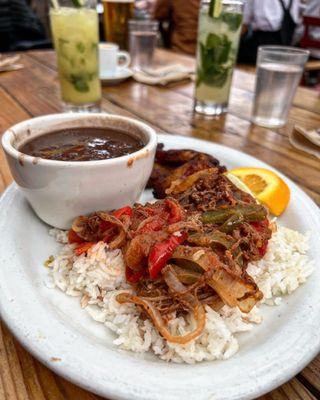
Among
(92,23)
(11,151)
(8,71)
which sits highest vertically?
(92,23)

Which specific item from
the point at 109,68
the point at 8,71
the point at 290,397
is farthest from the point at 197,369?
the point at 8,71

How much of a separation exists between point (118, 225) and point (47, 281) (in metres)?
0.26

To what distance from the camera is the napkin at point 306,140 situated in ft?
6.66

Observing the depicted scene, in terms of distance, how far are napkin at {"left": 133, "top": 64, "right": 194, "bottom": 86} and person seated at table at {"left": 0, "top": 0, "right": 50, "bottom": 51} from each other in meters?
2.71

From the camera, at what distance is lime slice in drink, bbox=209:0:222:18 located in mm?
2158

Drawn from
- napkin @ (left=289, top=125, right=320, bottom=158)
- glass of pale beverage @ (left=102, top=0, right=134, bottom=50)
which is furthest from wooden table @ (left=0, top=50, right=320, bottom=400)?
glass of pale beverage @ (left=102, top=0, right=134, bottom=50)

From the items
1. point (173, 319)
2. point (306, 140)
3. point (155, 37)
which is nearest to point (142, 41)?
point (155, 37)

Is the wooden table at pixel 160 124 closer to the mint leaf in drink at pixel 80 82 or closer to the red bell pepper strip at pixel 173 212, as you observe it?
the mint leaf in drink at pixel 80 82

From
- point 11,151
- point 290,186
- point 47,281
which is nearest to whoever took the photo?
point 47,281

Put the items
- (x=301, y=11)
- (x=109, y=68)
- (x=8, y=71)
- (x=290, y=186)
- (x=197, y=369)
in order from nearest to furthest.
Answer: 1. (x=197, y=369)
2. (x=290, y=186)
3. (x=109, y=68)
4. (x=8, y=71)
5. (x=301, y=11)

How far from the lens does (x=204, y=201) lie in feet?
4.20

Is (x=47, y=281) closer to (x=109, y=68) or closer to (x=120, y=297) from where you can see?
(x=120, y=297)

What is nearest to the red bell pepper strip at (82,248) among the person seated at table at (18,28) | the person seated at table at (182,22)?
the person seated at table at (18,28)

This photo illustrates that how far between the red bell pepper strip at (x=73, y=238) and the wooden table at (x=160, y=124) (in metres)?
0.36
